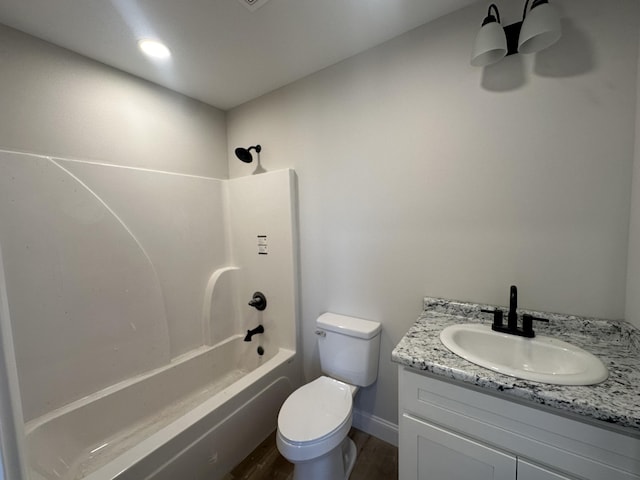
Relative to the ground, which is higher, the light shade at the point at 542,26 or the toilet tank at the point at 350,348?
the light shade at the point at 542,26

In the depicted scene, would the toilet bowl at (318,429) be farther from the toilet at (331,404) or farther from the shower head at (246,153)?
the shower head at (246,153)

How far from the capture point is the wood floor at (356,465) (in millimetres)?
1421

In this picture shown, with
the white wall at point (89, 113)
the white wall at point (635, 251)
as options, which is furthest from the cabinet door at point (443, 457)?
the white wall at point (89, 113)

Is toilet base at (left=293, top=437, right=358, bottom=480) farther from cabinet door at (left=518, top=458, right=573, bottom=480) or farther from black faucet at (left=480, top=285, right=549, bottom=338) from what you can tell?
black faucet at (left=480, top=285, right=549, bottom=338)

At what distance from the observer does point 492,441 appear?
0.86m

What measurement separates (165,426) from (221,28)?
2337 mm

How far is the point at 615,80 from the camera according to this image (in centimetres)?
99

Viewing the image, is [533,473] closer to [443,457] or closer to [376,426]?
[443,457]

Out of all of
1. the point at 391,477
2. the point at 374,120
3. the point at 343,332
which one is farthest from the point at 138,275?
the point at 391,477

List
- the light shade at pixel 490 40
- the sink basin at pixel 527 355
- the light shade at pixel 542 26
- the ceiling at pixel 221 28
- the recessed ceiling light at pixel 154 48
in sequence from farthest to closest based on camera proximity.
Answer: the recessed ceiling light at pixel 154 48 < the ceiling at pixel 221 28 < the light shade at pixel 490 40 < the light shade at pixel 542 26 < the sink basin at pixel 527 355

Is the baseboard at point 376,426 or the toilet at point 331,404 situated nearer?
the toilet at point 331,404

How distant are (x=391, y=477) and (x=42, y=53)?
2.99 m

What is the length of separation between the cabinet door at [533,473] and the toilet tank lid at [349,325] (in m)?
0.80

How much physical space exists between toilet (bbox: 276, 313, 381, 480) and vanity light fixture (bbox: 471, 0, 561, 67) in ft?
4.88
